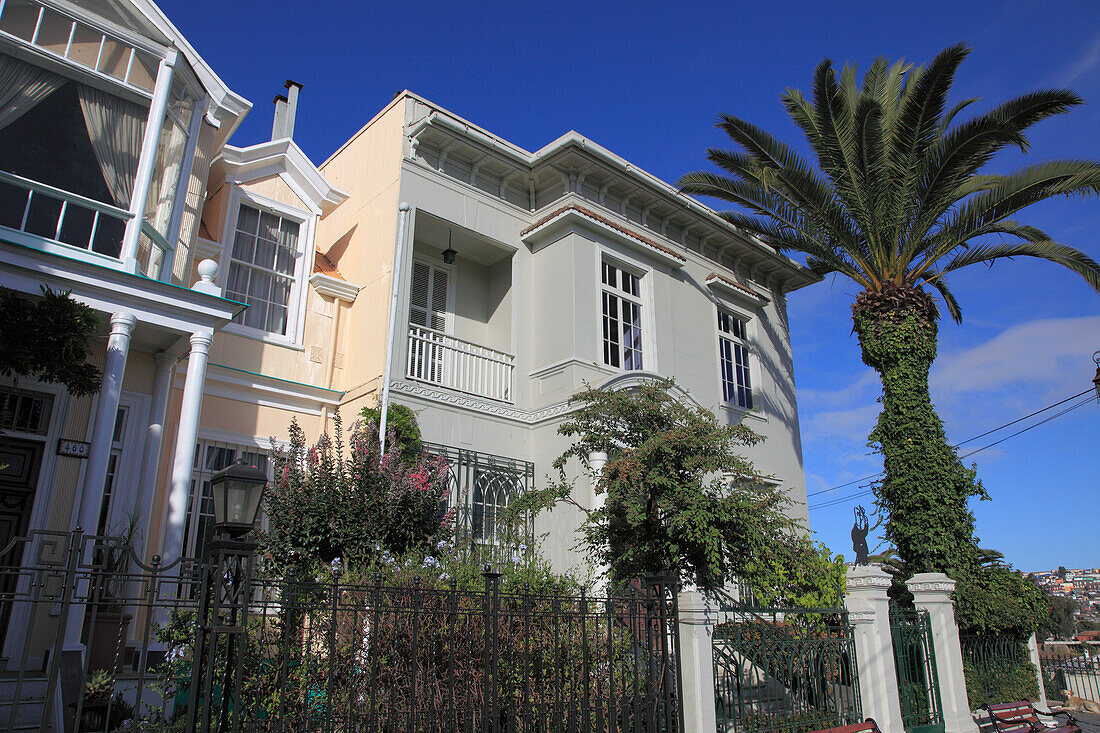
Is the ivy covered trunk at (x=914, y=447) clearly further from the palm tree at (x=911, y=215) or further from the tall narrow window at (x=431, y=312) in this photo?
the tall narrow window at (x=431, y=312)

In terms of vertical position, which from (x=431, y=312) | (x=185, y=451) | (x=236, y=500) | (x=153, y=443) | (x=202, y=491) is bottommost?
(x=236, y=500)

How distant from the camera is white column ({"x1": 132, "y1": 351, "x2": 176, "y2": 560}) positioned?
8781 millimetres

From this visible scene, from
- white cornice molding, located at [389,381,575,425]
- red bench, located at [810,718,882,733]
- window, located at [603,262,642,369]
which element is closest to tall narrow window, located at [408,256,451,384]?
white cornice molding, located at [389,381,575,425]

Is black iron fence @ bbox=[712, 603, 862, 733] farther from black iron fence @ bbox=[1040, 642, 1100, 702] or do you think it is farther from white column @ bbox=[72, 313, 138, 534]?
black iron fence @ bbox=[1040, 642, 1100, 702]

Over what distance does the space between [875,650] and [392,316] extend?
7.69 meters

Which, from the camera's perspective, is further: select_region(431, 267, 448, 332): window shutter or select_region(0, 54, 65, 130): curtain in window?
select_region(431, 267, 448, 332): window shutter

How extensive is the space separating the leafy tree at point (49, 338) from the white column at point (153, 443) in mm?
1917

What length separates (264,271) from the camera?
11.7 m

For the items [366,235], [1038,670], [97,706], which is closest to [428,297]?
[366,235]

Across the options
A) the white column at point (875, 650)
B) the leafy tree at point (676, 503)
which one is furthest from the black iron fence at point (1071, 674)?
the leafy tree at point (676, 503)

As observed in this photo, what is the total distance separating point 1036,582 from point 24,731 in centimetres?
1373

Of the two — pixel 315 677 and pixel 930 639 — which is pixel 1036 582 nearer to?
pixel 930 639

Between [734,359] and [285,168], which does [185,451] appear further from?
[734,359]

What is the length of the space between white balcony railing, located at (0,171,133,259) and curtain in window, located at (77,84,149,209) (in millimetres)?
378
